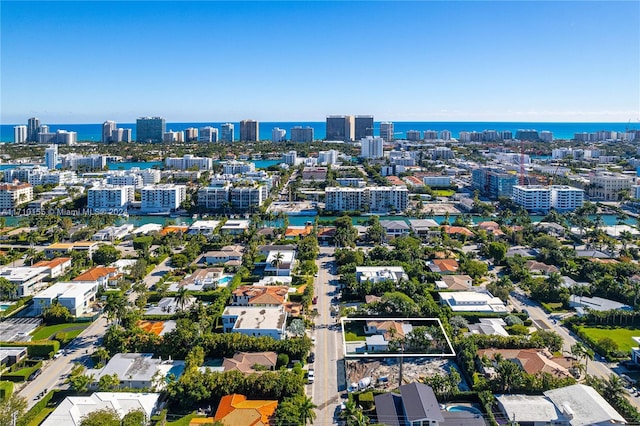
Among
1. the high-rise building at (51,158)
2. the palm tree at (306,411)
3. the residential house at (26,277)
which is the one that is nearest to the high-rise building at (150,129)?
the high-rise building at (51,158)

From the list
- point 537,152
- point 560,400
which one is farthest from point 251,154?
Answer: point 560,400

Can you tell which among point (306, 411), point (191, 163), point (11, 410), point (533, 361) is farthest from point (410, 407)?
point (191, 163)

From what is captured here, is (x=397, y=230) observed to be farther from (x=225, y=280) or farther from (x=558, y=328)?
(x=558, y=328)

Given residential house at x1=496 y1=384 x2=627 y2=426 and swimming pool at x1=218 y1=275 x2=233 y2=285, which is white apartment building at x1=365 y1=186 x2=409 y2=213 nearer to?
swimming pool at x1=218 y1=275 x2=233 y2=285

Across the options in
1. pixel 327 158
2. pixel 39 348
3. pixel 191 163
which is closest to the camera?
pixel 39 348

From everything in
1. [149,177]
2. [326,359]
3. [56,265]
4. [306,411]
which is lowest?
[326,359]

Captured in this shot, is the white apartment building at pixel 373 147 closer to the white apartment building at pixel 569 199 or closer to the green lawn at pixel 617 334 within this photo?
the white apartment building at pixel 569 199

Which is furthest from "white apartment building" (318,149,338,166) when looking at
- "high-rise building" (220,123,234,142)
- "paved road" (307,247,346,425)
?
"paved road" (307,247,346,425)
